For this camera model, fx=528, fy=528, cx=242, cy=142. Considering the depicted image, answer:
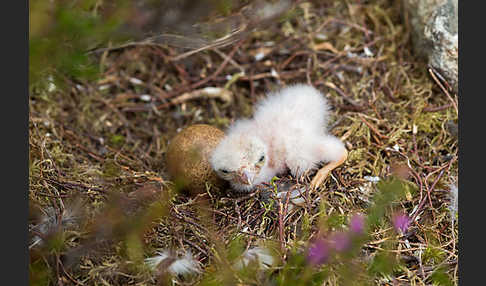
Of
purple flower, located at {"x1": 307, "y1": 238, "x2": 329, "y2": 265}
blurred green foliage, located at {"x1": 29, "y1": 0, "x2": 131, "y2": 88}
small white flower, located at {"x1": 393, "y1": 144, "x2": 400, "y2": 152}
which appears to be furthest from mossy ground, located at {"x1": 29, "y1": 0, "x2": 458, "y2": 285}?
blurred green foliage, located at {"x1": 29, "y1": 0, "x2": 131, "y2": 88}

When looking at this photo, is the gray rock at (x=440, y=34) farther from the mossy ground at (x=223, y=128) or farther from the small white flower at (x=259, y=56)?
the small white flower at (x=259, y=56)

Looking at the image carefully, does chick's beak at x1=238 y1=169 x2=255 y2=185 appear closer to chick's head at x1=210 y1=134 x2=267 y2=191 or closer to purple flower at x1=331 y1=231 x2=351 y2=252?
chick's head at x1=210 y1=134 x2=267 y2=191

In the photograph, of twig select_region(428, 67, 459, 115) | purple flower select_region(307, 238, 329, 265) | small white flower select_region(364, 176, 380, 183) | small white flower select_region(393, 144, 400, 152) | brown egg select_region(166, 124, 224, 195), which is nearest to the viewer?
purple flower select_region(307, 238, 329, 265)

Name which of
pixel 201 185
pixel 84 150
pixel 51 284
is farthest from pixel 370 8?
pixel 51 284

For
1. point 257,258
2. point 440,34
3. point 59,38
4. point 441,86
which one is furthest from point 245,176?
point 440,34

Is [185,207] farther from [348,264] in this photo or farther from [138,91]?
[138,91]

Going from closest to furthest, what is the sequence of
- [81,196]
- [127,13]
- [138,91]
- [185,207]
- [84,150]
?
[127,13]
[81,196]
[185,207]
[84,150]
[138,91]
